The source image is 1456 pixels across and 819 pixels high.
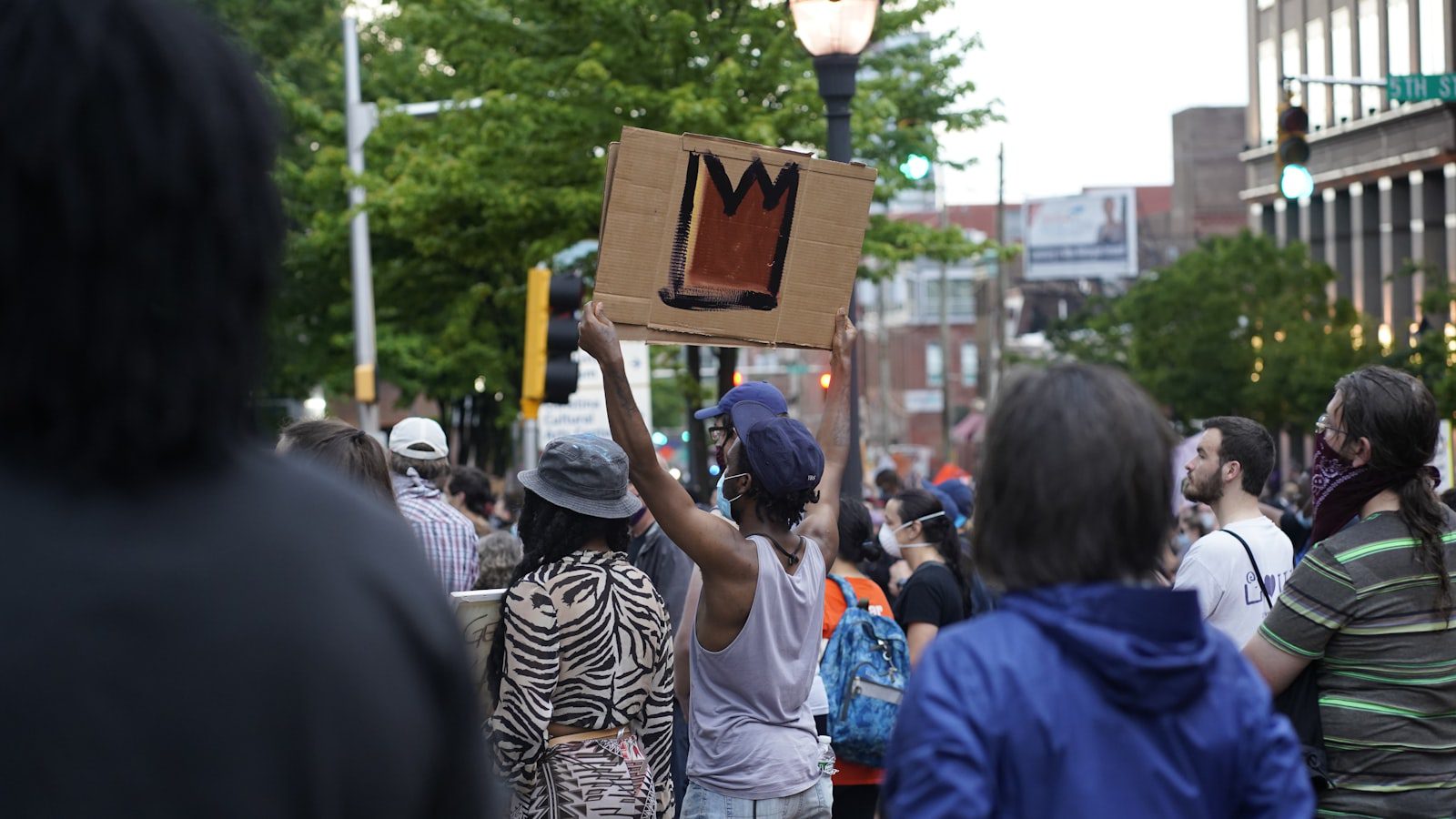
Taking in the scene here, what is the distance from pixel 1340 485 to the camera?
15.3 ft

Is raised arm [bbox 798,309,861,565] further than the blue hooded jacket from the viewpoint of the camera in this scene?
Yes

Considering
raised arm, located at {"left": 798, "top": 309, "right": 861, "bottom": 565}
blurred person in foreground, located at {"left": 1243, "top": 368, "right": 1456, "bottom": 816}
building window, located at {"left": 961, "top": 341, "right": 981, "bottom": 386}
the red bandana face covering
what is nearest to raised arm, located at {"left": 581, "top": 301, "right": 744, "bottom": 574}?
raised arm, located at {"left": 798, "top": 309, "right": 861, "bottom": 565}

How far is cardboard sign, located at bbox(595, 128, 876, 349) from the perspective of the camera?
16.6 feet

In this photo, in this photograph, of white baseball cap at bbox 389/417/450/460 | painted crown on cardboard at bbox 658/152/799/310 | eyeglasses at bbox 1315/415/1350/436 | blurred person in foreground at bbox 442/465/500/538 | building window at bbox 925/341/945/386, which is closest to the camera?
eyeglasses at bbox 1315/415/1350/436

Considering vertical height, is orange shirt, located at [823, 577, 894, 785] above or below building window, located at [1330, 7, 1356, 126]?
below

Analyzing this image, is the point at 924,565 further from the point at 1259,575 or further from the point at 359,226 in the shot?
the point at 359,226

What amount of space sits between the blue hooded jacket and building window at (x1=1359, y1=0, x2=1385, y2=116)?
54.4 metres

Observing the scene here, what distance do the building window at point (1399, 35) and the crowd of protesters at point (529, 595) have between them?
163 feet

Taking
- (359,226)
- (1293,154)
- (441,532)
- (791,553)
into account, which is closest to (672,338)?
(791,553)

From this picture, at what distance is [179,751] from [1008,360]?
63621 millimetres

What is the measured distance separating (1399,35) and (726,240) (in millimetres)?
51147

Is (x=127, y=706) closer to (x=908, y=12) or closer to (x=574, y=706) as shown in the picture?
(x=574, y=706)

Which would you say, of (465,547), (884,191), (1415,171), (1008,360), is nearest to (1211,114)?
(1008,360)

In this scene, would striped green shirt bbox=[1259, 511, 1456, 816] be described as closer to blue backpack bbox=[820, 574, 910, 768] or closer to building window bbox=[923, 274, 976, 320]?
blue backpack bbox=[820, 574, 910, 768]
